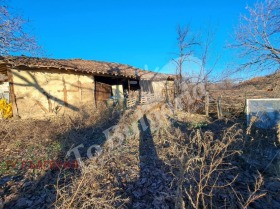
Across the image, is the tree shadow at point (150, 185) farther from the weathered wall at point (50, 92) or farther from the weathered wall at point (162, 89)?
the weathered wall at point (162, 89)

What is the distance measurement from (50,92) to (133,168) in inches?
279

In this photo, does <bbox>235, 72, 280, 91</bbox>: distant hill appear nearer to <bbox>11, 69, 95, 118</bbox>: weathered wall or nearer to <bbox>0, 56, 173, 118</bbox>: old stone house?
<bbox>0, 56, 173, 118</bbox>: old stone house

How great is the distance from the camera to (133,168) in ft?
11.5

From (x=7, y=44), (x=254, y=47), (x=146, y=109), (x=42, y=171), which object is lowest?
(x=42, y=171)

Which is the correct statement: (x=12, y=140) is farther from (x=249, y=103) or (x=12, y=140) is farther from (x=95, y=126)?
(x=249, y=103)

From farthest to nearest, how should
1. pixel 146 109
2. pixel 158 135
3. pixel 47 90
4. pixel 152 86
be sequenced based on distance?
pixel 152 86
pixel 47 90
pixel 146 109
pixel 158 135

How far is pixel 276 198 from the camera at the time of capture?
2664 millimetres

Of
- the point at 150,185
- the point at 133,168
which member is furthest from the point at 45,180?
the point at 150,185

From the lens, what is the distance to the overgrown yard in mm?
2418

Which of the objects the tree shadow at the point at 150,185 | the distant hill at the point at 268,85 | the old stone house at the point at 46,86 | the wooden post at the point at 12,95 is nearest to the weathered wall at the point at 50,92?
the old stone house at the point at 46,86

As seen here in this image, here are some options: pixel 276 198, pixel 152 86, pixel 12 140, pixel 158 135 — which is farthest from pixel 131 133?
pixel 152 86

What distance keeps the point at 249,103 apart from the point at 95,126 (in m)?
5.82

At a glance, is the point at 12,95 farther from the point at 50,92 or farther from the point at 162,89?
the point at 162,89

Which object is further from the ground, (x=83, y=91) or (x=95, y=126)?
(x=83, y=91)
